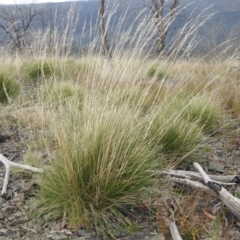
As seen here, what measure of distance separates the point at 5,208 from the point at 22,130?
1060 millimetres

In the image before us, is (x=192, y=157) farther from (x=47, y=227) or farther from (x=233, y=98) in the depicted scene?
(x=233, y=98)

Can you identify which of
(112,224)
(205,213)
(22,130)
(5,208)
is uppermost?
(205,213)

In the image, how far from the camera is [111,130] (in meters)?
1.78

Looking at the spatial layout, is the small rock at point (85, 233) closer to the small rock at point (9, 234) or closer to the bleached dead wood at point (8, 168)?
the small rock at point (9, 234)

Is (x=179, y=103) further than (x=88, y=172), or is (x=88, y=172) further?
(x=179, y=103)

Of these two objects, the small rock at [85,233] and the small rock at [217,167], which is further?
the small rock at [217,167]

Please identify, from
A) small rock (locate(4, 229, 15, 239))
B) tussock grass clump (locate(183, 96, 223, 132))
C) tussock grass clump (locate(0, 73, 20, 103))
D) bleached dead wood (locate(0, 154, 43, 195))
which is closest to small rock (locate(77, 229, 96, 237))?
small rock (locate(4, 229, 15, 239))

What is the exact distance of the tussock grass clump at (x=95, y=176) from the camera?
5.54 ft

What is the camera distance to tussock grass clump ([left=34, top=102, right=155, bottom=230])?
169 centimetres

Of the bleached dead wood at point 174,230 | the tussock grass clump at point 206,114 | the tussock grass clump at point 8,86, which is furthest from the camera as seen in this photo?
the tussock grass clump at point 8,86

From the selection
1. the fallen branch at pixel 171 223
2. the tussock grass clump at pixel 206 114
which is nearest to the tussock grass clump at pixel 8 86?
the tussock grass clump at pixel 206 114

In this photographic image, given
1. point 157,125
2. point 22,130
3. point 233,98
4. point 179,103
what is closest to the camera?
point 157,125

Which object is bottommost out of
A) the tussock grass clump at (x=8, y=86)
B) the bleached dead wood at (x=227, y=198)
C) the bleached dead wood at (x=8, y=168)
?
the tussock grass clump at (x=8, y=86)

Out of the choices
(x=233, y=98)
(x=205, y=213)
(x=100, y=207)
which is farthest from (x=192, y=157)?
(x=233, y=98)
